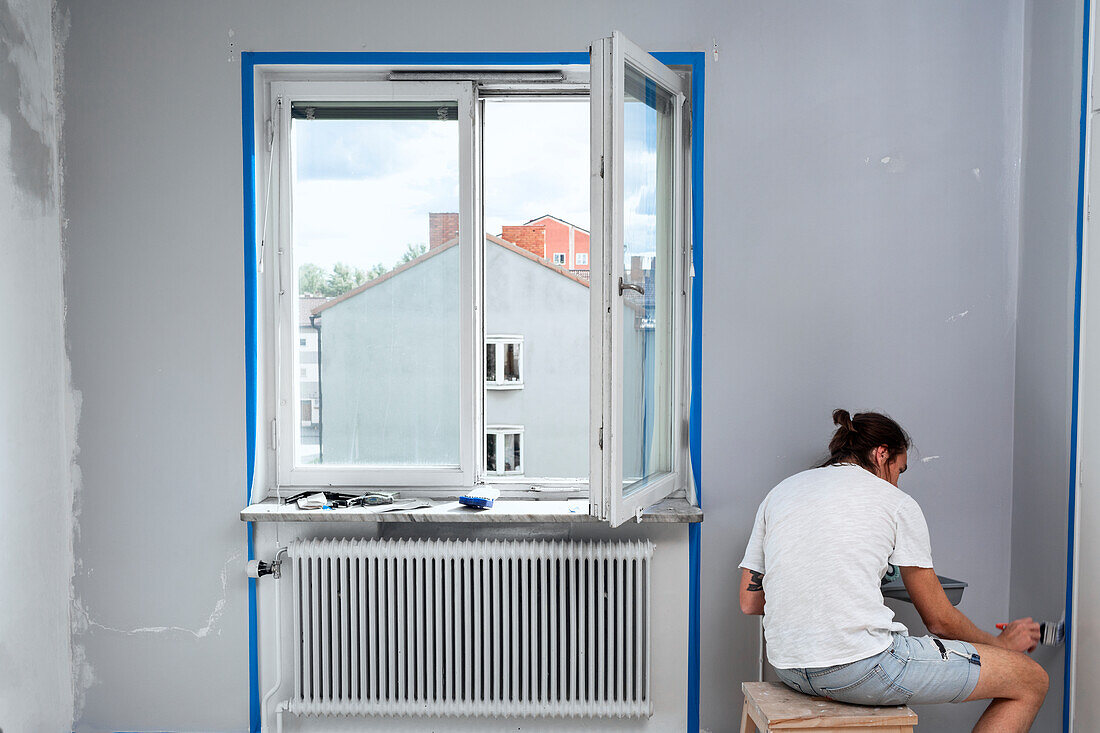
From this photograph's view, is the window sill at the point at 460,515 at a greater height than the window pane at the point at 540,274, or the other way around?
the window pane at the point at 540,274

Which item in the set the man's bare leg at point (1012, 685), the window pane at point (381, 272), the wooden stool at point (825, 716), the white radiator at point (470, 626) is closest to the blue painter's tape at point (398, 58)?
the window pane at point (381, 272)

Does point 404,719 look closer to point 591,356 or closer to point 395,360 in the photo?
point 395,360

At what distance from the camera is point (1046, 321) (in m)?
2.16

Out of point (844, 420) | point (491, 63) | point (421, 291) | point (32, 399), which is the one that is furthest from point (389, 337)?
point (844, 420)

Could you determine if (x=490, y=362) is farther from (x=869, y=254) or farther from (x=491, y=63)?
(x=869, y=254)

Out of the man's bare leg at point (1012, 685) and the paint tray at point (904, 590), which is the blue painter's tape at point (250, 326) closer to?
the paint tray at point (904, 590)

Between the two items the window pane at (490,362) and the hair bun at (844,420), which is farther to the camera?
the window pane at (490,362)

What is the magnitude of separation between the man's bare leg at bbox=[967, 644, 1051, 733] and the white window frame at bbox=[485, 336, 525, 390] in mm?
1539

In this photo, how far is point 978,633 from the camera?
183 cm

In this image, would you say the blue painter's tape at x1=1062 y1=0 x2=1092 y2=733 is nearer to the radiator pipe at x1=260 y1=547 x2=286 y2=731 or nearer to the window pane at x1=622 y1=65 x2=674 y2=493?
the window pane at x1=622 y1=65 x2=674 y2=493

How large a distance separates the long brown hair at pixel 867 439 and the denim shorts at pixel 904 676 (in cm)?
46

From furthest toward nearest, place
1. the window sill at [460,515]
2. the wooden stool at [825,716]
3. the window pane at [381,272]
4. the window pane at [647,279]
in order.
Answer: the window pane at [381,272] < the window sill at [460,515] < the window pane at [647,279] < the wooden stool at [825,716]

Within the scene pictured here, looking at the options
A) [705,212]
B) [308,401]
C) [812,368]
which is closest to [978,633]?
[812,368]

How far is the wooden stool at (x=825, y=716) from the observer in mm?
1713
